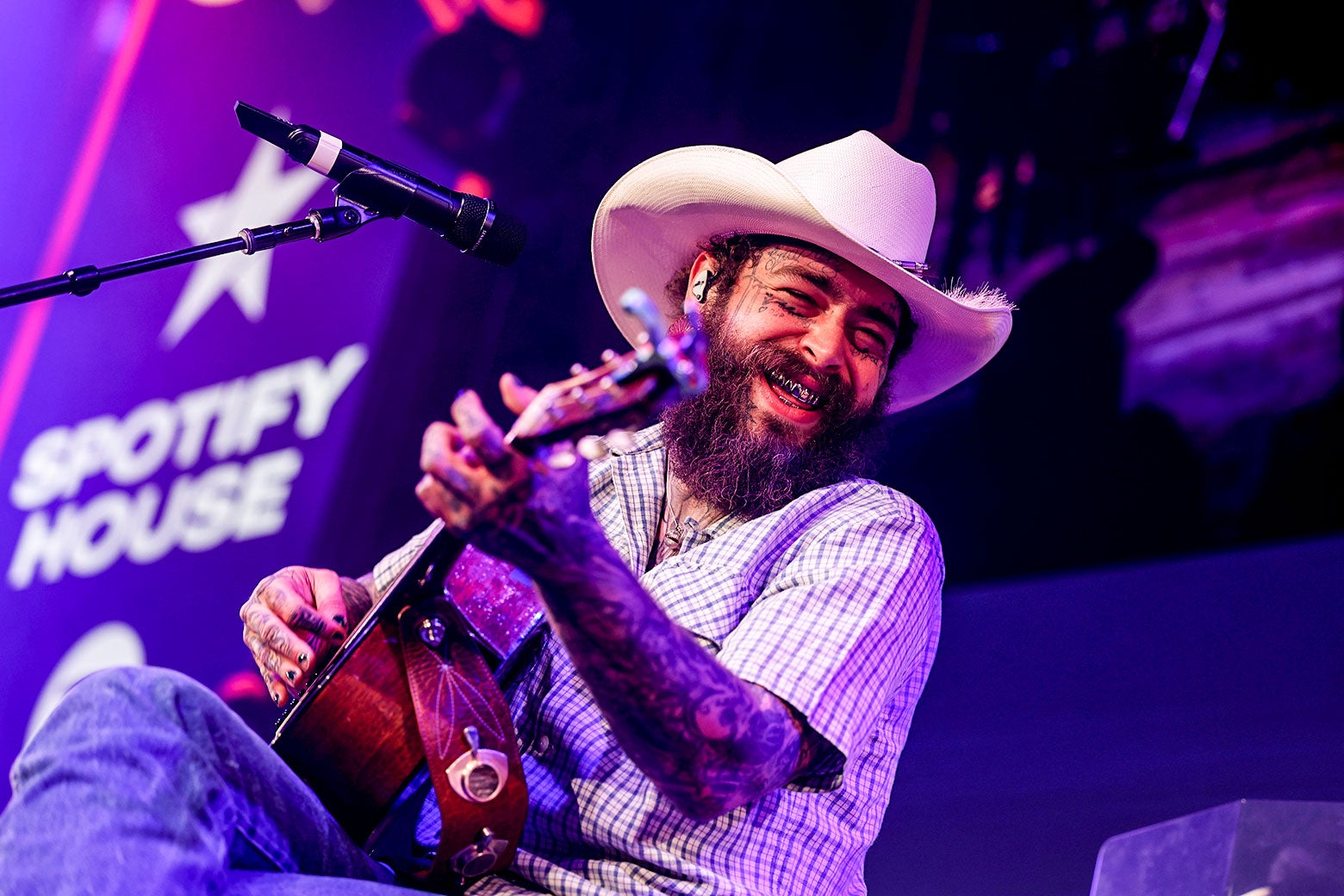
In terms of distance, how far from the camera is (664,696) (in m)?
1.54

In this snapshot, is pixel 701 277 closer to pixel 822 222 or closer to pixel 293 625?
pixel 822 222

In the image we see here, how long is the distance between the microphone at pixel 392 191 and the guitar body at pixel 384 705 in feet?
2.25

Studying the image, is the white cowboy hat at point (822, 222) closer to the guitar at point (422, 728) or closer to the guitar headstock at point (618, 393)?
the guitar at point (422, 728)

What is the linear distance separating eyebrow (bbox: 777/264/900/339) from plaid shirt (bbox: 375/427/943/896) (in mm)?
495

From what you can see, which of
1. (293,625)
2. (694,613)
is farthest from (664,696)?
(293,625)

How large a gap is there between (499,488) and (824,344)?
1283mm

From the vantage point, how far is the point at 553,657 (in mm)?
2123

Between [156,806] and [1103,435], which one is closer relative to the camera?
[156,806]

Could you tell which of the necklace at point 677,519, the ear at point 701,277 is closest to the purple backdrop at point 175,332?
the ear at point 701,277

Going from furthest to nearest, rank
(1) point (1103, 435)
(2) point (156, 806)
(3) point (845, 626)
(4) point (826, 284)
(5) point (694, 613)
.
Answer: (1) point (1103, 435) < (4) point (826, 284) < (5) point (694, 613) < (3) point (845, 626) < (2) point (156, 806)

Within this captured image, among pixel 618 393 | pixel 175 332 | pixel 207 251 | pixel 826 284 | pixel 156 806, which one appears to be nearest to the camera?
pixel 618 393

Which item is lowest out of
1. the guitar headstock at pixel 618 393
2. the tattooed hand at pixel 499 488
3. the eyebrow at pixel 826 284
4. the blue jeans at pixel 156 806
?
the blue jeans at pixel 156 806

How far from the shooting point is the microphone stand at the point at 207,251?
212cm

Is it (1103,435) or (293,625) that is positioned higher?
(1103,435)
